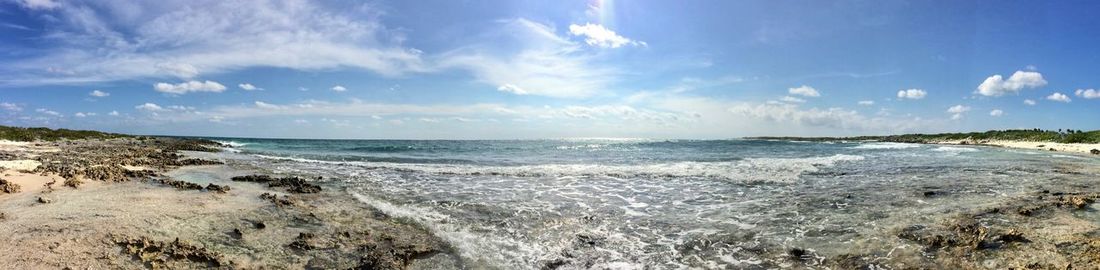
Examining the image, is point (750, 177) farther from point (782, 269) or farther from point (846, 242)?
point (782, 269)

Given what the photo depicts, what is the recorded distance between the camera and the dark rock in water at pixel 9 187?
11808 mm

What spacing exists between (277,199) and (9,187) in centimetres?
610

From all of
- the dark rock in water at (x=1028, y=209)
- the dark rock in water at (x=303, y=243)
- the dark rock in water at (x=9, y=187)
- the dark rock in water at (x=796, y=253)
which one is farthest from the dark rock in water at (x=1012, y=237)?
the dark rock in water at (x=9, y=187)

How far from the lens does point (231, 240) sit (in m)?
8.47

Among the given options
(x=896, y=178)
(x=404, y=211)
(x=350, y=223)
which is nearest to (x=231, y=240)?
(x=350, y=223)

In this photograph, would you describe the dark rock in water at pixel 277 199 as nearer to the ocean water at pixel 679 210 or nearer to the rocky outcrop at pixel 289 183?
the rocky outcrop at pixel 289 183

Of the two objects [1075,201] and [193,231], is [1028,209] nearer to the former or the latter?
[1075,201]

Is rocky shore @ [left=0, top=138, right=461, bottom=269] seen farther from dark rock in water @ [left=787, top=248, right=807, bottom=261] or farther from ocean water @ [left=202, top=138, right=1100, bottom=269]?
dark rock in water @ [left=787, top=248, right=807, bottom=261]

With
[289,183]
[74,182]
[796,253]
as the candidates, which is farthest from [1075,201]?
[74,182]

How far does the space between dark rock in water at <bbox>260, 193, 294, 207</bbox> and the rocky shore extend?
0.12 ft

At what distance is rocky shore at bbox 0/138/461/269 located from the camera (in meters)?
7.25

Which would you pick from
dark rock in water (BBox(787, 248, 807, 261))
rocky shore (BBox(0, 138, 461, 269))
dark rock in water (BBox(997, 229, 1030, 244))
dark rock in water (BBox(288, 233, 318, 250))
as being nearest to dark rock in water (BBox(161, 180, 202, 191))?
rocky shore (BBox(0, 138, 461, 269))

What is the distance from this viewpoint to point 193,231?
28.9 feet

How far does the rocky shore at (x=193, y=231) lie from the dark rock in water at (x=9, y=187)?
24mm
